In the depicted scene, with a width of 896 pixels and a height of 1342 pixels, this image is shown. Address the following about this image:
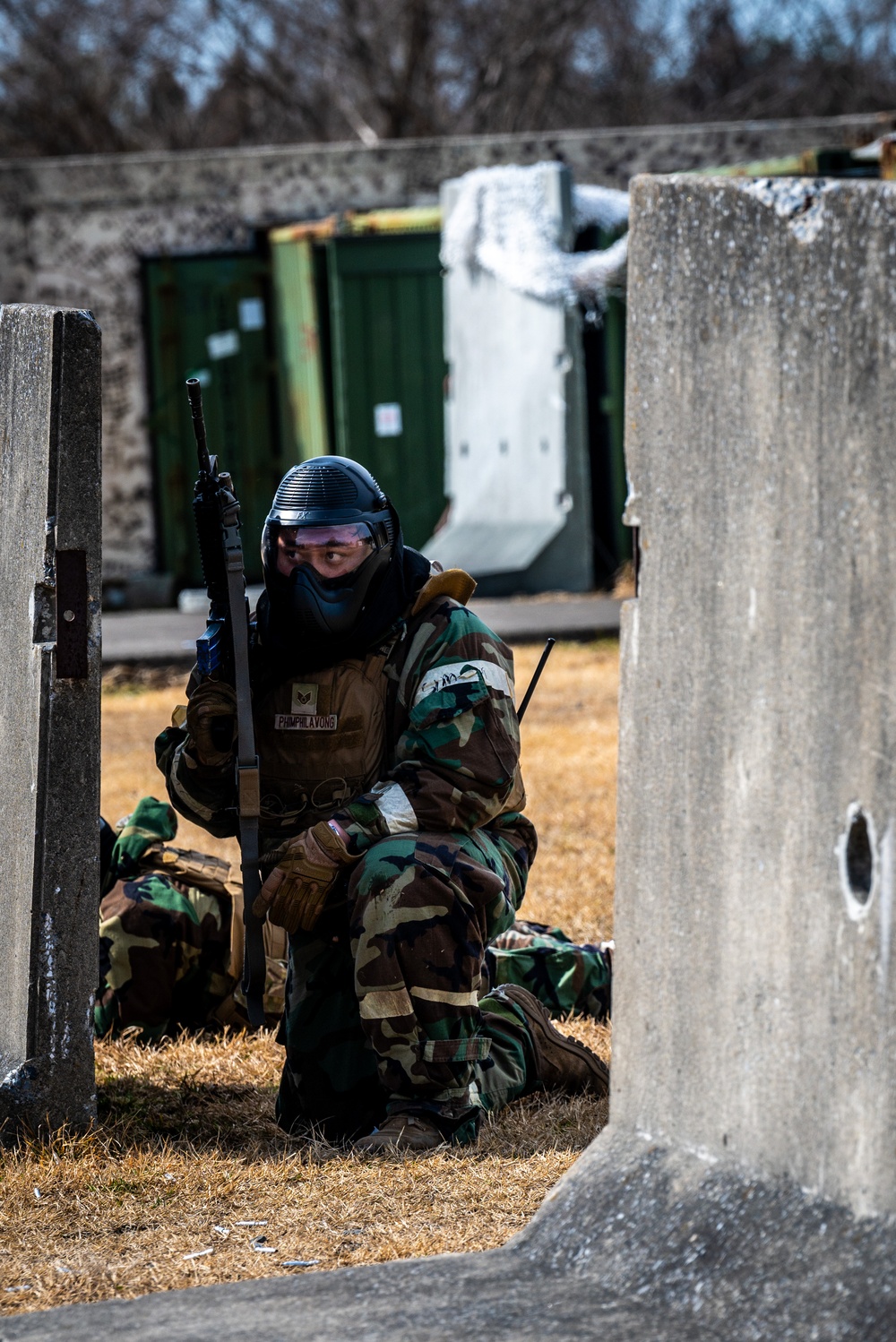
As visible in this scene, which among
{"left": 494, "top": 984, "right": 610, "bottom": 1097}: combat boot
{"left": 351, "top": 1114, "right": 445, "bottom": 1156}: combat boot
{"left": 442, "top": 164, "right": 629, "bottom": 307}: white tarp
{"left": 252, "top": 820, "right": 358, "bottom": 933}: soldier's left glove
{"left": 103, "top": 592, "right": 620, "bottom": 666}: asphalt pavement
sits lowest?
{"left": 494, "top": 984, "right": 610, "bottom": 1097}: combat boot

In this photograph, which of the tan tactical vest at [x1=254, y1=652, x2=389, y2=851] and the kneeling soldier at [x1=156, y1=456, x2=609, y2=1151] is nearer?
the kneeling soldier at [x1=156, y1=456, x2=609, y2=1151]

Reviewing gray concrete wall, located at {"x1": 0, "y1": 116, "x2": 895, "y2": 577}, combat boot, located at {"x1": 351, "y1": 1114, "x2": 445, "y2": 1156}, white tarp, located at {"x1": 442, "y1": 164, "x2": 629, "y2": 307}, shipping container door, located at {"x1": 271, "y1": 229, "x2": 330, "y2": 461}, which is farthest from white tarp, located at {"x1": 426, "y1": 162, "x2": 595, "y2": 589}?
combat boot, located at {"x1": 351, "y1": 1114, "x2": 445, "y2": 1156}

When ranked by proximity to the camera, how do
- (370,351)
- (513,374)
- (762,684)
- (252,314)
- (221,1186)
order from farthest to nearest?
(252,314), (370,351), (513,374), (221,1186), (762,684)

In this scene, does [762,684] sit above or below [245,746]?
above

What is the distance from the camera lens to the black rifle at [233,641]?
140 inches

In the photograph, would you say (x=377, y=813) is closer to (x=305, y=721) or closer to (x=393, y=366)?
(x=305, y=721)

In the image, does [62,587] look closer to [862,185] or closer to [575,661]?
[862,185]

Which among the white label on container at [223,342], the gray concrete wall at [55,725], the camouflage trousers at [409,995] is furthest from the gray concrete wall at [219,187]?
the camouflage trousers at [409,995]

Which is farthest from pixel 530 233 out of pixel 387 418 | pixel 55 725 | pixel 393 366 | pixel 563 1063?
pixel 55 725

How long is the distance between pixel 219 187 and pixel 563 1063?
10.7 m

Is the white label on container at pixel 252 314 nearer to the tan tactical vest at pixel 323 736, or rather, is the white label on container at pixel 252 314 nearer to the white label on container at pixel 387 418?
the white label on container at pixel 387 418

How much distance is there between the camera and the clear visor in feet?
12.0

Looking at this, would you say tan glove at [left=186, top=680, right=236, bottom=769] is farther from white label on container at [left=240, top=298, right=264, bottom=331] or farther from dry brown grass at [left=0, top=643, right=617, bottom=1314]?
white label on container at [left=240, top=298, right=264, bottom=331]

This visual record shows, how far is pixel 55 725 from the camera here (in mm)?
3262
